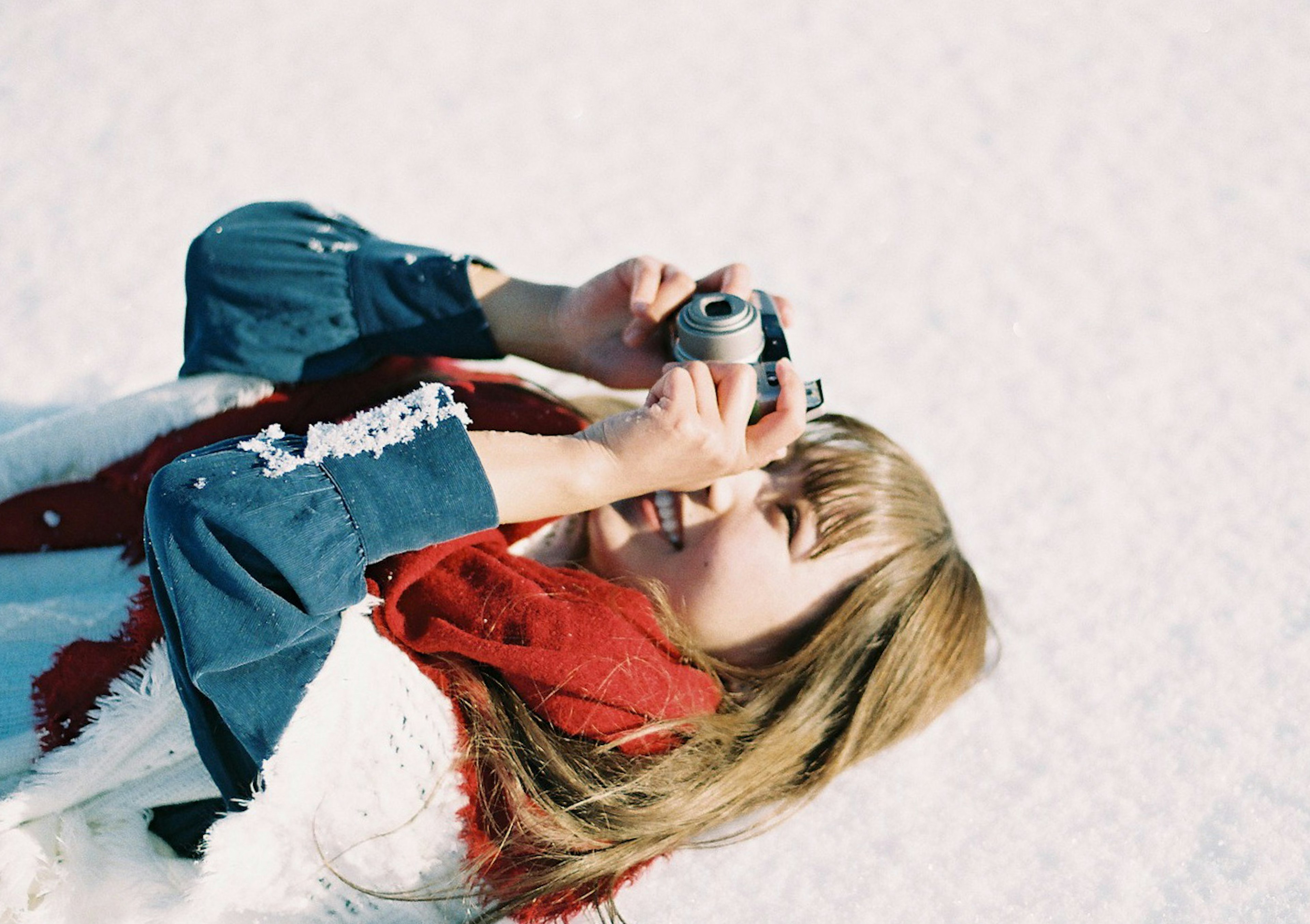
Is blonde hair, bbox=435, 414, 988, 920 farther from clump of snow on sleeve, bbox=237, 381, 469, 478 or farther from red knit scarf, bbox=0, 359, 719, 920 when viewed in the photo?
clump of snow on sleeve, bbox=237, 381, 469, 478

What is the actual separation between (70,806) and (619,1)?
1.52m

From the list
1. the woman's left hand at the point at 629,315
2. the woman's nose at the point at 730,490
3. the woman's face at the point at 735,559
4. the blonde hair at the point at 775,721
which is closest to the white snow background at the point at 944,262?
the blonde hair at the point at 775,721

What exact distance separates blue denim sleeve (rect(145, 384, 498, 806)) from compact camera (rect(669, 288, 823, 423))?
202 millimetres

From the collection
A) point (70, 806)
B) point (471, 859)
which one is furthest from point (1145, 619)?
point (70, 806)

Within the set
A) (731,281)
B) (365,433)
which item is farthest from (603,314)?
(365,433)

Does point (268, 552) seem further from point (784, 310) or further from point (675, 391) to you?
point (784, 310)

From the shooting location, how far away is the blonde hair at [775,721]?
848 millimetres

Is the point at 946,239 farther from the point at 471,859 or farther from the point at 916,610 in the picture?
the point at 471,859

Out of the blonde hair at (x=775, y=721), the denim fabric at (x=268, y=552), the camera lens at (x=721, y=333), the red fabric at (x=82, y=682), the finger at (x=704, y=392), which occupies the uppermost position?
the camera lens at (x=721, y=333)

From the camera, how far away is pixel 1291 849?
3.18 feet

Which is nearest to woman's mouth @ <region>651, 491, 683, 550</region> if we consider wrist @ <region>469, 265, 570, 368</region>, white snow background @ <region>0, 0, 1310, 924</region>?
wrist @ <region>469, 265, 570, 368</region>

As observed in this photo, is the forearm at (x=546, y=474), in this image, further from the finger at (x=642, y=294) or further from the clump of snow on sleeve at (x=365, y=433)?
the finger at (x=642, y=294)

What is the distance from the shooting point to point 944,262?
149cm

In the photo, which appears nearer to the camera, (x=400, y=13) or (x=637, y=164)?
(x=637, y=164)
